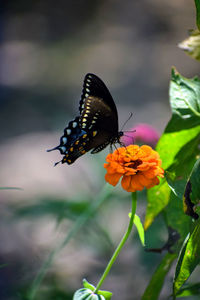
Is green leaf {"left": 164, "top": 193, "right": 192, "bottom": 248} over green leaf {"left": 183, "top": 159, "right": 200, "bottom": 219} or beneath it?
beneath

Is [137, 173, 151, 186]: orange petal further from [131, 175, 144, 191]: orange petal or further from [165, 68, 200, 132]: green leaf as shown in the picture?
[165, 68, 200, 132]: green leaf

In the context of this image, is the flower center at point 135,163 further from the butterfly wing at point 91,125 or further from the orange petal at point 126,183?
the butterfly wing at point 91,125

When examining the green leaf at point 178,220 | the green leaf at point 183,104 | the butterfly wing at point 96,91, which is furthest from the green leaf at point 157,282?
the butterfly wing at point 96,91

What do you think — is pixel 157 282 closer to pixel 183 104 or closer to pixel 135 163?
pixel 135 163

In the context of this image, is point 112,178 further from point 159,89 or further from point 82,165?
point 159,89


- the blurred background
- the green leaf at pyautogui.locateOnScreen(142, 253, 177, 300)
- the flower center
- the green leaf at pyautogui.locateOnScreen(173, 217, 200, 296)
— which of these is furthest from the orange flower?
the blurred background

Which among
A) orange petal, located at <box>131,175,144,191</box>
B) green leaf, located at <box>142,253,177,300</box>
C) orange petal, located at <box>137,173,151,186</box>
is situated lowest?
green leaf, located at <box>142,253,177,300</box>
